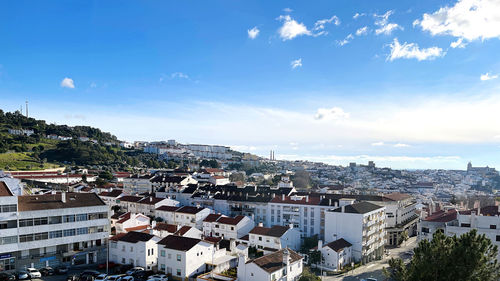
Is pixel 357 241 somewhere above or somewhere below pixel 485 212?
below

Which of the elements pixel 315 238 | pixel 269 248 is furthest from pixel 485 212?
pixel 269 248

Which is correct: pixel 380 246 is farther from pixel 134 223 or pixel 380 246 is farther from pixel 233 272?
pixel 134 223

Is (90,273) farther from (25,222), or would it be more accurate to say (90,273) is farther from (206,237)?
(206,237)

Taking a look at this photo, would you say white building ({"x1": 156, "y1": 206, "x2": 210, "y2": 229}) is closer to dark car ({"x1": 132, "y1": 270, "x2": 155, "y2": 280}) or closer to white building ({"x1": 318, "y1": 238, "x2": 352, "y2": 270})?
dark car ({"x1": 132, "y1": 270, "x2": 155, "y2": 280})

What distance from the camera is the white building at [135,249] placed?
1419 inches

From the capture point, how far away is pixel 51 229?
118 ft

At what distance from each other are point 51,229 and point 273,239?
25358 millimetres

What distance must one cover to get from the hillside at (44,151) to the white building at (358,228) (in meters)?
101

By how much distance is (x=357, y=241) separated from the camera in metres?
43.1

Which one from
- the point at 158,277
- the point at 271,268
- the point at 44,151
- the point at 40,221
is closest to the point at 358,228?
the point at 271,268

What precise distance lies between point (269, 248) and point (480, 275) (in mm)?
27913

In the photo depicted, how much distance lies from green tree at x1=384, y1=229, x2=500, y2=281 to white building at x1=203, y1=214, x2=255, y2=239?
31.6m

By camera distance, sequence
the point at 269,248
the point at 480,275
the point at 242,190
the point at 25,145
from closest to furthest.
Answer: the point at 480,275
the point at 269,248
the point at 242,190
the point at 25,145

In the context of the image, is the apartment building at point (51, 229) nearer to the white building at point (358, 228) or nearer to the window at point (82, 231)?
the window at point (82, 231)
